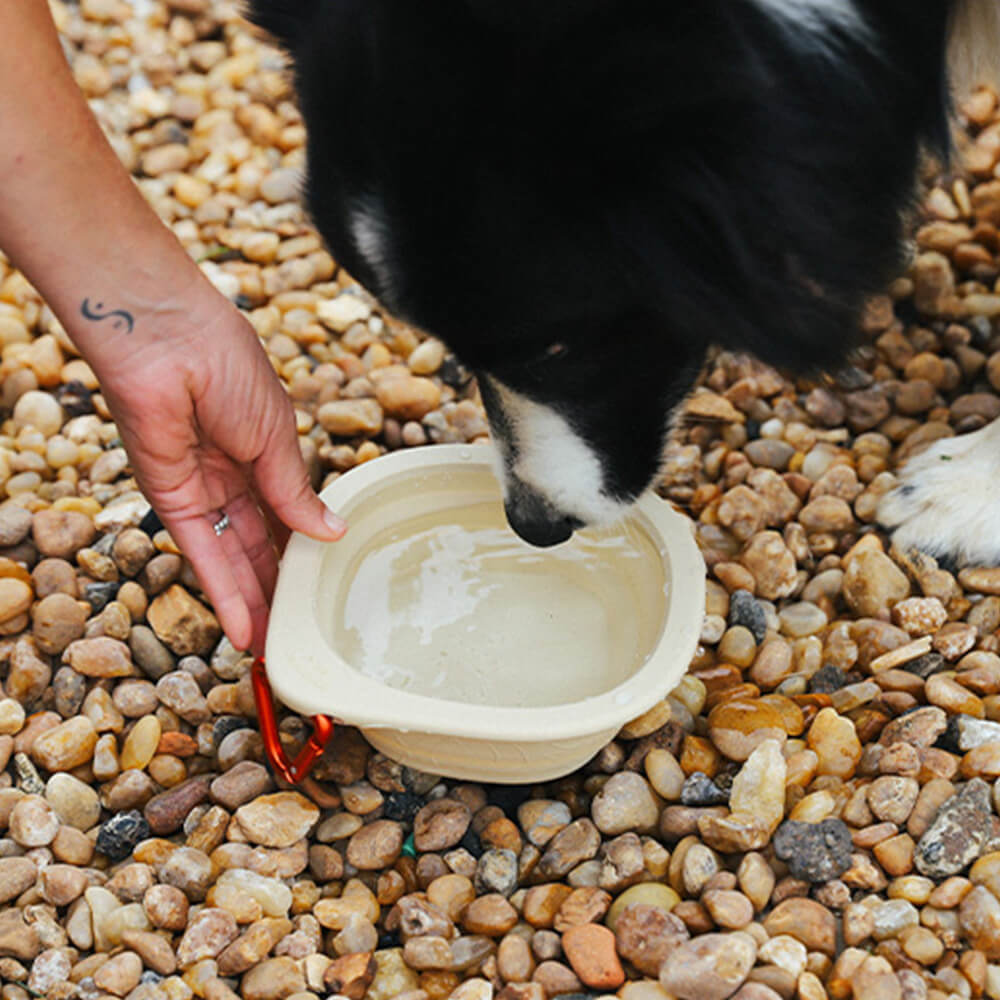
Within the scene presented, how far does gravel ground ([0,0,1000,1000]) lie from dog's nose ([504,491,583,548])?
0.26 m

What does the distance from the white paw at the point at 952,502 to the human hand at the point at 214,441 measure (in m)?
0.85

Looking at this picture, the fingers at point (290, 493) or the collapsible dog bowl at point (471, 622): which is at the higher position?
the fingers at point (290, 493)

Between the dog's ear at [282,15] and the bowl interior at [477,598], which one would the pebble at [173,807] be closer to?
the bowl interior at [477,598]

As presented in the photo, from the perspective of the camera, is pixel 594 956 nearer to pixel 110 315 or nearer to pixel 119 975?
pixel 119 975

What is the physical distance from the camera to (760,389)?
206cm

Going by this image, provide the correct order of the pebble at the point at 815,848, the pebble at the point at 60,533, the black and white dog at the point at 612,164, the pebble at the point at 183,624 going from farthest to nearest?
1. the pebble at the point at 60,533
2. the pebble at the point at 183,624
3. the pebble at the point at 815,848
4. the black and white dog at the point at 612,164

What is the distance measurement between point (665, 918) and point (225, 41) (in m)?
2.44

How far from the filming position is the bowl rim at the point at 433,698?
126 cm

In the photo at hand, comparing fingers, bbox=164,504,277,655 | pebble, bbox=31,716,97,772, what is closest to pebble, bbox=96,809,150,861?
pebble, bbox=31,716,97,772

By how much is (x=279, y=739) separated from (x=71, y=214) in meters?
0.67

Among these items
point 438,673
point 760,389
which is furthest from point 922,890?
point 760,389

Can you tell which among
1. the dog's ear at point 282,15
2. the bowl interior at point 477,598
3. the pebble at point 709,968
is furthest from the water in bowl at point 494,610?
the dog's ear at point 282,15

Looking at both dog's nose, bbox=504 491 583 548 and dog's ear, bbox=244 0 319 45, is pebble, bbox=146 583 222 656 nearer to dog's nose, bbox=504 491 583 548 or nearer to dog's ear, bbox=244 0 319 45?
dog's nose, bbox=504 491 583 548

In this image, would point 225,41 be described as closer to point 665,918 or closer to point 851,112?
point 851,112
